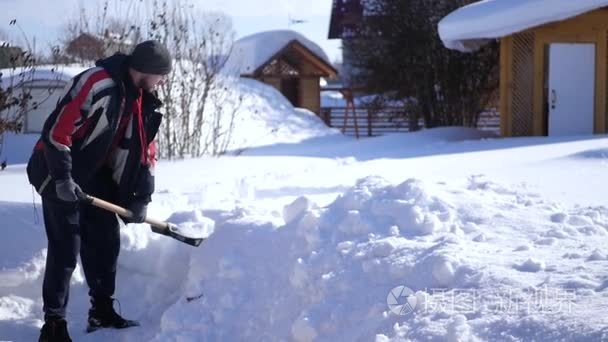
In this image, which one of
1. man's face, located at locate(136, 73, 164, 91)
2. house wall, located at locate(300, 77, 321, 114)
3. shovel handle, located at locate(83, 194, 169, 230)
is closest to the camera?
shovel handle, located at locate(83, 194, 169, 230)

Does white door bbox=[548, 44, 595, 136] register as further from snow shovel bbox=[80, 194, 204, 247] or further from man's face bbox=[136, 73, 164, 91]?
man's face bbox=[136, 73, 164, 91]

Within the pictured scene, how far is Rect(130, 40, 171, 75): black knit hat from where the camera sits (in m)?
4.71

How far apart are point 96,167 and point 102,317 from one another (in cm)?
98

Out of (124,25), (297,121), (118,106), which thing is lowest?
(297,121)

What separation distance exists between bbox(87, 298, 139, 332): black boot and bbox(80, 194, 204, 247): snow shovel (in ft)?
1.83

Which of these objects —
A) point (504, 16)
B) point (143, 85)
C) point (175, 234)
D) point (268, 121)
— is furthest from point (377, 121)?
point (143, 85)

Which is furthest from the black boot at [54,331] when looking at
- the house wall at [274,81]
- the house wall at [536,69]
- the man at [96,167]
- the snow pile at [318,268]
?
the house wall at [274,81]

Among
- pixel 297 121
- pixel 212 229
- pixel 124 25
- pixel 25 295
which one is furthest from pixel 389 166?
pixel 297 121

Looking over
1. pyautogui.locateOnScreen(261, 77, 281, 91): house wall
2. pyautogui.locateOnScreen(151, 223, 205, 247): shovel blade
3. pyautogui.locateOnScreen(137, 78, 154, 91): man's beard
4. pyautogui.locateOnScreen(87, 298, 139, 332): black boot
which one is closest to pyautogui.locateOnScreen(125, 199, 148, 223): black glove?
pyautogui.locateOnScreen(151, 223, 205, 247): shovel blade

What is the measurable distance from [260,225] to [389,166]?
5.53 meters

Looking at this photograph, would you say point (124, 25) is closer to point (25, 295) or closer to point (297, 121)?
point (25, 295)

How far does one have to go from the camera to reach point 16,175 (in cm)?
934

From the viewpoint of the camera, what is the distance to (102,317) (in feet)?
16.7

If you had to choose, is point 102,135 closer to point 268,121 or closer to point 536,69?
point 536,69
